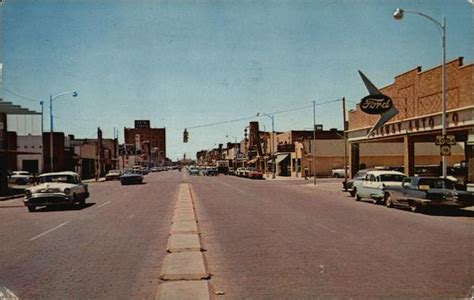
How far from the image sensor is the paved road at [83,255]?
7.75 metres

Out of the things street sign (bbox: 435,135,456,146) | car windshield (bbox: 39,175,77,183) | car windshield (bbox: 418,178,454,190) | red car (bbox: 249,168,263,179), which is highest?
street sign (bbox: 435,135,456,146)

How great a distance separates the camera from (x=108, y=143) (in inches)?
5217

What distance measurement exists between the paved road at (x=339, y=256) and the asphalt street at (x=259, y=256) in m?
0.02

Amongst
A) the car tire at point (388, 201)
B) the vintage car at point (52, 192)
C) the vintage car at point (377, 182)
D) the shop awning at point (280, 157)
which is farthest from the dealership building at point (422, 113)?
the shop awning at point (280, 157)

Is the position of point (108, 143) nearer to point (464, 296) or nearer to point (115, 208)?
point (115, 208)

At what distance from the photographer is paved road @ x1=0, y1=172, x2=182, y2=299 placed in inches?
305

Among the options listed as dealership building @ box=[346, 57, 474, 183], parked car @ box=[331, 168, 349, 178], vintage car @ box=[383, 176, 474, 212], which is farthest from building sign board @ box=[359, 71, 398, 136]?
parked car @ box=[331, 168, 349, 178]

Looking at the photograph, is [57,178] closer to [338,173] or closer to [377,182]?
[377,182]

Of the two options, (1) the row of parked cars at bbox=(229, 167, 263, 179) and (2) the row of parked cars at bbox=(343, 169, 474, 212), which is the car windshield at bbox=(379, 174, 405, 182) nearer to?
(2) the row of parked cars at bbox=(343, 169, 474, 212)

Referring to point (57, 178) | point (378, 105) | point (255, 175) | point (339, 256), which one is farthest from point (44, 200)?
point (255, 175)

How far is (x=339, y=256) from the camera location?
405 inches

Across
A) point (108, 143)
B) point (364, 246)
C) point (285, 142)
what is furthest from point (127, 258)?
point (108, 143)

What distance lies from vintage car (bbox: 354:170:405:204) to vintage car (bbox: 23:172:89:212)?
14068mm

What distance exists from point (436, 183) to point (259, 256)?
42.2 ft
